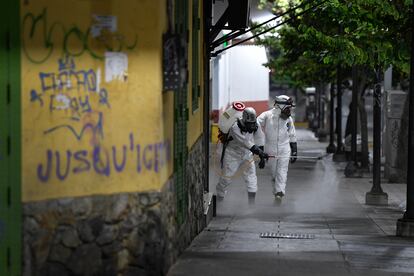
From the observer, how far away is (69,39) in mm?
7500

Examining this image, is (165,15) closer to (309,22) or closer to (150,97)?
(150,97)

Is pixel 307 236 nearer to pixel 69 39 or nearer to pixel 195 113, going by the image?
pixel 195 113

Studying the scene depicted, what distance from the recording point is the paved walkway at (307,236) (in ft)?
30.2

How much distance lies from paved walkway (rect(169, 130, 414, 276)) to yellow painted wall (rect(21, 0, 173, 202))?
1457 millimetres

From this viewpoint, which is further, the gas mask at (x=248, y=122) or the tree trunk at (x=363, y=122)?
the tree trunk at (x=363, y=122)

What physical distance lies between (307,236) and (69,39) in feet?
18.2

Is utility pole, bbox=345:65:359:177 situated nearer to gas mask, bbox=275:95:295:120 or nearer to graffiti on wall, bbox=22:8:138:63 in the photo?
gas mask, bbox=275:95:295:120

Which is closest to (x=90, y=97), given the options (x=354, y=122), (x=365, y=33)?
(x=365, y=33)

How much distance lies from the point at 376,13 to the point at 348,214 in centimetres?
346

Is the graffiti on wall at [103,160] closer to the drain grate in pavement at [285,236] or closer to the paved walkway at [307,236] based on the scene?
the paved walkway at [307,236]

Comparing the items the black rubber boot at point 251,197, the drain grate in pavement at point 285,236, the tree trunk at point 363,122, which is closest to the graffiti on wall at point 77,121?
the drain grate in pavement at point 285,236

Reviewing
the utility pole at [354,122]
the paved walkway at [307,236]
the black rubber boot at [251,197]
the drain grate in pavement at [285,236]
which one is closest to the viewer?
the paved walkway at [307,236]

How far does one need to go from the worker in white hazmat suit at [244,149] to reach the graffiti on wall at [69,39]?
25.5 ft

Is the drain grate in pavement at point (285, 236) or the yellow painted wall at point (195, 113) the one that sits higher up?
the yellow painted wall at point (195, 113)
